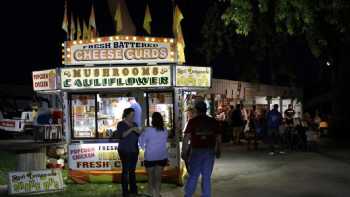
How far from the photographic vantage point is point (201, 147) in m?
9.55

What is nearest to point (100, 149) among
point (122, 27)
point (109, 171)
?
point (109, 171)

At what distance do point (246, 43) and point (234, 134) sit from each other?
12.9 ft

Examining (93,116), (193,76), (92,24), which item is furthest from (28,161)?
(92,24)

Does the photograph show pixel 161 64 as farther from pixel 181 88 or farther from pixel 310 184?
pixel 310 184

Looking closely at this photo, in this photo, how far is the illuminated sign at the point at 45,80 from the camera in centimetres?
1301

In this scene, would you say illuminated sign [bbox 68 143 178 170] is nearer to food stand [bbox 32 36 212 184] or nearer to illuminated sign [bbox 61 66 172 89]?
food stand [bbox 32 36 212 184]

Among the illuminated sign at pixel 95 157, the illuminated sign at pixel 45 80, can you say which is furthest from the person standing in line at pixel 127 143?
the illuminated sign at pixel 45 80

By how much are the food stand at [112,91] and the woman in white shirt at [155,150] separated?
2.19 m

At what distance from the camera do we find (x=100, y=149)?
42.5 ft

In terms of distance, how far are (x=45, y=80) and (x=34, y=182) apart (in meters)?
2.76

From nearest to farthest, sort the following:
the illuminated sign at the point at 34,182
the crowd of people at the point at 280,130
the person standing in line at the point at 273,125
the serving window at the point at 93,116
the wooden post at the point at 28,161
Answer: the illuminated sign at the point at 34,182
the wooden post at the point at 28,161
the serving window at the point at 93,116
the person standing in line at the point at 273,125
the crowd of people at the point at 280,130

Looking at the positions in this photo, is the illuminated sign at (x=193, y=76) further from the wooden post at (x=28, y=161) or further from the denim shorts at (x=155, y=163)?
the wooden post at (x=28, y=161)

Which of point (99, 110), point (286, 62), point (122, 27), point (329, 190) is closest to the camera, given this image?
point (329, 190)

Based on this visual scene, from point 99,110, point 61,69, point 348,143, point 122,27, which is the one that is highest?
point 122,27
